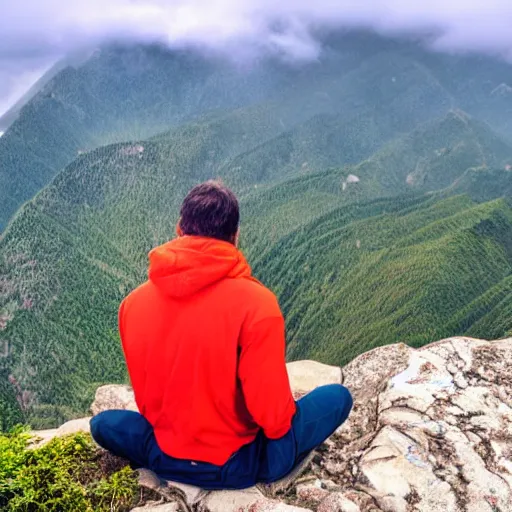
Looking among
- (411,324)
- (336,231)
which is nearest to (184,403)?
(411,324)

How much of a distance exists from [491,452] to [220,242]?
21.5 ft

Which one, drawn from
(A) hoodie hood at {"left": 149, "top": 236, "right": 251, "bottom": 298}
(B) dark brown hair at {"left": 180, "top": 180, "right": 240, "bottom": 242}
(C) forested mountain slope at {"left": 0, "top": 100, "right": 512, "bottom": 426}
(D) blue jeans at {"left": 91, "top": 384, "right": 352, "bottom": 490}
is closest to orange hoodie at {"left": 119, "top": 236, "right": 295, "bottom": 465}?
(A) hoodie hood at {"left": 149, "top": 236, "right": 251, "bottom": 298}

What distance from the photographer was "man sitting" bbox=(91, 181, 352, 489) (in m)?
6.72

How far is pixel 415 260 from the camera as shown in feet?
446

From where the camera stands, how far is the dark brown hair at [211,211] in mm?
6898

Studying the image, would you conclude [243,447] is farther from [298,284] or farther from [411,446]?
[298,284]

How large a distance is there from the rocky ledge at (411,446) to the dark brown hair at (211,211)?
435cm

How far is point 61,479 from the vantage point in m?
7.78

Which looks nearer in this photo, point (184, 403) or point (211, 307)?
point (211, 307)

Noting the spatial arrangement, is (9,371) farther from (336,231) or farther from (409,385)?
(409,385)

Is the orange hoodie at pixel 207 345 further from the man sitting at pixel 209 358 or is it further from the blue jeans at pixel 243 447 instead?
the blue jeans at pixel 243 447

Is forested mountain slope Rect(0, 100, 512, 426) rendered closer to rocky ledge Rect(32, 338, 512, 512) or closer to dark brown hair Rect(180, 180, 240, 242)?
rocky ledge Rect(32, 338, 512, 512)

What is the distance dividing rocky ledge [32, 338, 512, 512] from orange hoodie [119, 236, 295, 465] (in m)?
1.39

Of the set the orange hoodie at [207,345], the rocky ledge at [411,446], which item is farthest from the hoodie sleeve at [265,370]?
the rocky ledge at [411,446]
